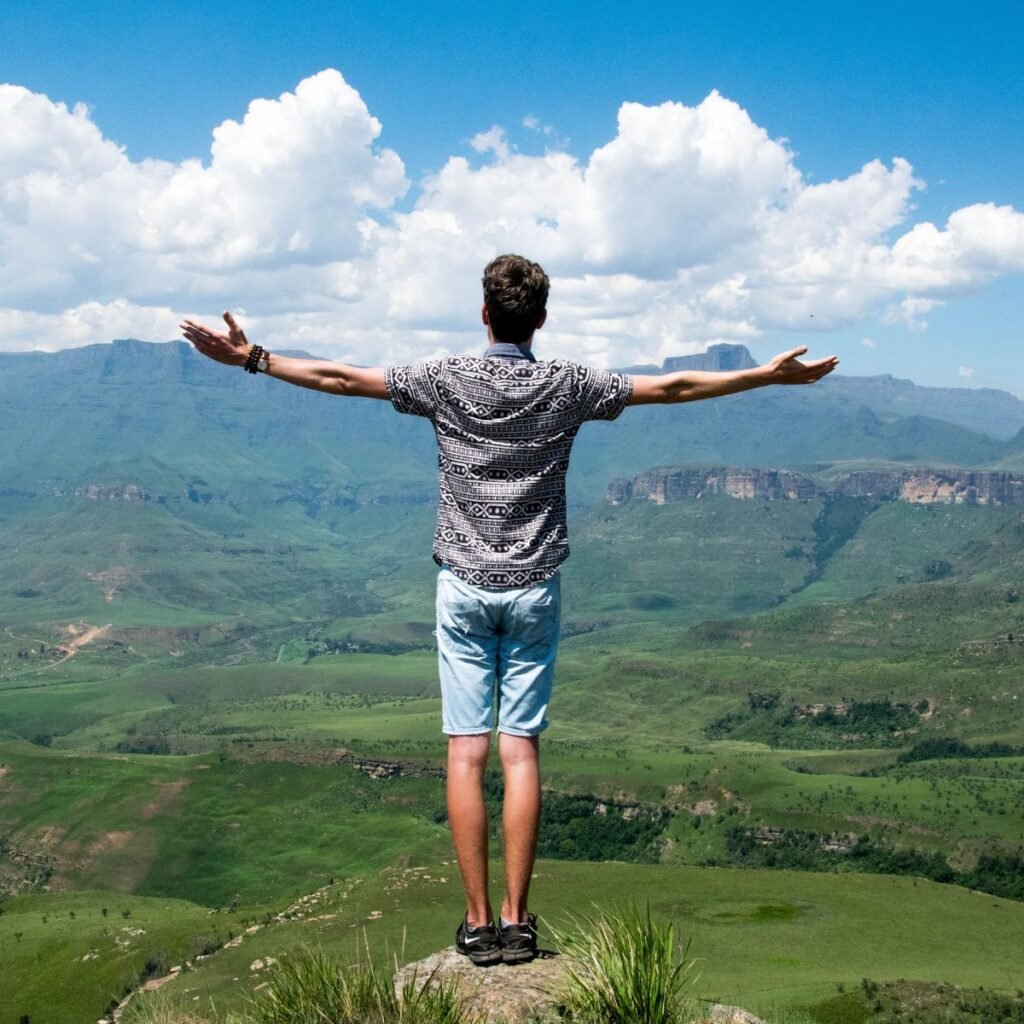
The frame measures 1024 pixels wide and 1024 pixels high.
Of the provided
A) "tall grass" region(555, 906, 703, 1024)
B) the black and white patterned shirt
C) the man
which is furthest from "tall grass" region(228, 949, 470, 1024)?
the black and white patterned shirt

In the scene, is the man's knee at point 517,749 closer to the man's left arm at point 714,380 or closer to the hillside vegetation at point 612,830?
the hillside vegetation at point 612,830

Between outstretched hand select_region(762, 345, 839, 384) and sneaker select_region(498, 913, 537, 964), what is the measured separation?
15.4 ft

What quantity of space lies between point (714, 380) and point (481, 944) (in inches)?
186

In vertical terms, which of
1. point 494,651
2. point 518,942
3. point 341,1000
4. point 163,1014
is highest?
point 494,651

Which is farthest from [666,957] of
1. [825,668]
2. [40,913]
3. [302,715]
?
[302,715]

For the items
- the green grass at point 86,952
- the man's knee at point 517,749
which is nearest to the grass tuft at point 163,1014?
the man's knee at point 517,749

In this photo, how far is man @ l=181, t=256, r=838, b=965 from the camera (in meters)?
8.66

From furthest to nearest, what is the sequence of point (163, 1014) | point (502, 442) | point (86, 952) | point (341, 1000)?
point (86, 952)
point (502, 442)
point (163, 1014)
point (341, 1000)

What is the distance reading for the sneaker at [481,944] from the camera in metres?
8.67

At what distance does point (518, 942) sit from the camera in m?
8.77

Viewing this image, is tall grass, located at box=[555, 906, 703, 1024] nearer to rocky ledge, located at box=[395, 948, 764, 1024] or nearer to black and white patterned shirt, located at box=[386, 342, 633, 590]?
rocky ledge, located at box=[395, 948, 764, 1024]

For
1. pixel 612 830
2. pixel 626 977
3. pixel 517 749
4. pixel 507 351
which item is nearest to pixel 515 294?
pixel 507 351

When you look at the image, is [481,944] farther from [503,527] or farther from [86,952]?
[86,952]

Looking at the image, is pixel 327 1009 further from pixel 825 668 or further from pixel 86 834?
pixel 825 668
